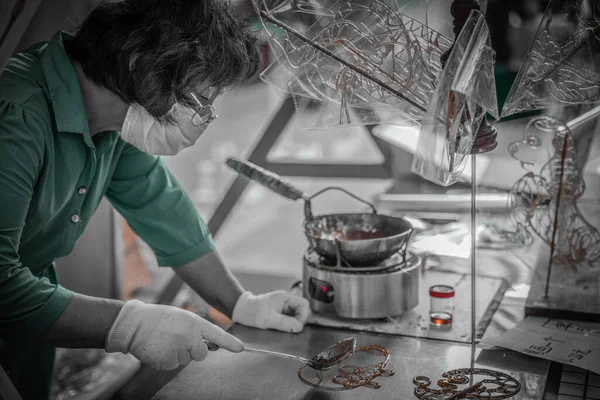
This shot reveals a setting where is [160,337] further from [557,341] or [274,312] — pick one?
[557,341]

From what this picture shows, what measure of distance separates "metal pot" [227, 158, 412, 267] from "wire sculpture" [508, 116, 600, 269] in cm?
40

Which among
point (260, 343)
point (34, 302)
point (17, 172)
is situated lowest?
point (260, 343)

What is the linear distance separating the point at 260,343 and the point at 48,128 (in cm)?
73

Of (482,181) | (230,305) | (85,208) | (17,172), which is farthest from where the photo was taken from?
(482,181)

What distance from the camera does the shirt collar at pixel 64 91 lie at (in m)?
1.23

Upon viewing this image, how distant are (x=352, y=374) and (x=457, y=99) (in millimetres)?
620

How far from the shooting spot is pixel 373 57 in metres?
1.17

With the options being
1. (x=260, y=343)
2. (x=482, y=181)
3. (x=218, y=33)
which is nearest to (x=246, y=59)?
(x=218, y=33)

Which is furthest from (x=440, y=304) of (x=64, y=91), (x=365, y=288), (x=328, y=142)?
(x=328, y=142)

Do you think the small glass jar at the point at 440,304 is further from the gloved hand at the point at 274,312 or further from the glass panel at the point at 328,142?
the glass panel at the point at 328,142

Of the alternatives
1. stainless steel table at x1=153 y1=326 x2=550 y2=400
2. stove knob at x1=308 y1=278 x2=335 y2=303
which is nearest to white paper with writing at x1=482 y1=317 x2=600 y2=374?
stainless steel table at x1=153 y1=326 x2=550 y2=400

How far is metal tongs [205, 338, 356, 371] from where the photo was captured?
1.16m

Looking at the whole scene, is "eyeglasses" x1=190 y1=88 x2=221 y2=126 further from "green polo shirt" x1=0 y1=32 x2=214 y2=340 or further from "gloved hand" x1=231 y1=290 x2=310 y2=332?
"gloved hand" x1=231 y1=290 x2=310 y2=332

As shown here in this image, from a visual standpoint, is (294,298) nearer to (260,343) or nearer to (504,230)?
(260,343)
